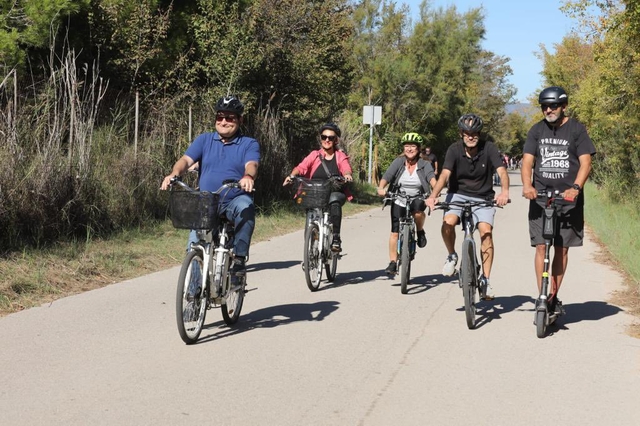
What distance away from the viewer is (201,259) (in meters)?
6.75

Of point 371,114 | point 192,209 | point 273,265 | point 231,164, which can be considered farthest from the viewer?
point 371,114

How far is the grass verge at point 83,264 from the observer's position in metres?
8.60

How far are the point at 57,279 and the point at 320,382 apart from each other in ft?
14.8

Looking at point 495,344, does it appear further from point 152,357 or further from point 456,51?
point 456,51

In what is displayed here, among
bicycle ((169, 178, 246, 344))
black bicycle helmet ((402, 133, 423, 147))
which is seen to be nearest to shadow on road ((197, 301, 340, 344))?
bicycle ((169, 178, 246, 344))

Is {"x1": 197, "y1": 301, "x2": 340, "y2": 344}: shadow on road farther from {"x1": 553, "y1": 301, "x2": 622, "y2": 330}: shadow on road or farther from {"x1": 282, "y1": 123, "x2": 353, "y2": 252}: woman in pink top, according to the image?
{"x1": 553, "y1": 301, "x2": 622, "y2": 330}: shadow on road

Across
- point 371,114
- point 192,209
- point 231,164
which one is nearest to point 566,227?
point 231,164

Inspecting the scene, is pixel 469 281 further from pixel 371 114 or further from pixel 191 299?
pixel 371 114

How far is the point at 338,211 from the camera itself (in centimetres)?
1047

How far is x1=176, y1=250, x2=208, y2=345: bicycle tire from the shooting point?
638cm

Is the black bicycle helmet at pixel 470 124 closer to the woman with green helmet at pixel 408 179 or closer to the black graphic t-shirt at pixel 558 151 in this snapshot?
the black graphic t-shirt at pixel 558 151

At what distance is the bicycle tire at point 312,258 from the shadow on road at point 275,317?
0.61 meters

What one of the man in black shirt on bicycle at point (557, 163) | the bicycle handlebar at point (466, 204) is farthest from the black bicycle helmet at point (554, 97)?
the bicycle handlebar at point (466, 204)

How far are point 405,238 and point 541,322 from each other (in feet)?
8.26
